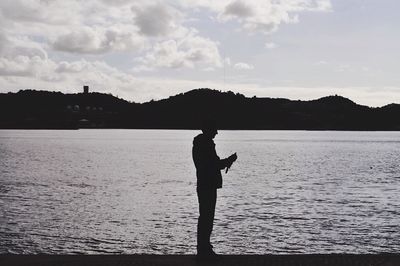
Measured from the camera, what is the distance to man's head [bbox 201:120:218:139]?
10.1 meters

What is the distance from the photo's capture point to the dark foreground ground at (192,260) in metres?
9.35

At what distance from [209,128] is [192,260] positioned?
2494 millimetres

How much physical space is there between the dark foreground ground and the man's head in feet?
7.73

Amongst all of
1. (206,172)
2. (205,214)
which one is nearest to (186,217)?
(205,214)

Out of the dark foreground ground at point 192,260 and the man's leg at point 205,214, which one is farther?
the man's leg at point 205,214

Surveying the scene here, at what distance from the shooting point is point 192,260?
9875 mm

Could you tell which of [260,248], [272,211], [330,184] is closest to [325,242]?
[260,248]

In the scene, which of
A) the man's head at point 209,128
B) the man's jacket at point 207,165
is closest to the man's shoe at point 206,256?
the man's jacket at point 207,165

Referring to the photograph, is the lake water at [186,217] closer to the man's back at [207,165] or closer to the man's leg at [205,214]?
the man's leg at [205,214]

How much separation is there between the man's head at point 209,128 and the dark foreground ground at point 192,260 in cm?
236

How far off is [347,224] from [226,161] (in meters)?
19.0

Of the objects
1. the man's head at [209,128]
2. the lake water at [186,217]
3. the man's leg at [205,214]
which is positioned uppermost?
the man's head at [209,128]

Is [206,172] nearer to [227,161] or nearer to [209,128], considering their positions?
[227,161]

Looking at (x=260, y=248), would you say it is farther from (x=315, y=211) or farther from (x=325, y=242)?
(x=315, y=211)
